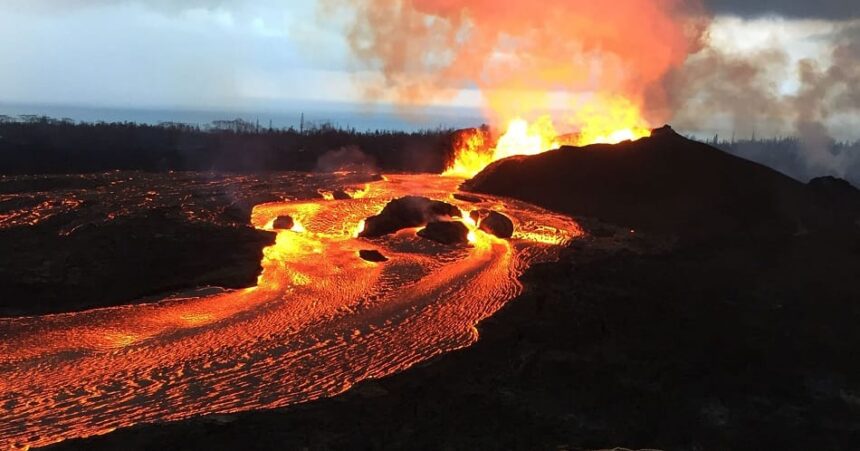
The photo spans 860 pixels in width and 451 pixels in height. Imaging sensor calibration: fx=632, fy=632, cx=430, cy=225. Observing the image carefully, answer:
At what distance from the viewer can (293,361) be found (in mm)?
19359

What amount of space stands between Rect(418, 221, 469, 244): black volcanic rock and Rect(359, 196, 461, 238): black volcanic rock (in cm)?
221

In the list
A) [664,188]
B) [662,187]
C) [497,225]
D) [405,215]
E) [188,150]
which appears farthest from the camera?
[188,150]

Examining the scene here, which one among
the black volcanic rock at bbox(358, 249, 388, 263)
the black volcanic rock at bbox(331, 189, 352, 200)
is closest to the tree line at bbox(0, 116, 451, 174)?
the black volcanic rock at bbox(331, 189, 352, 200)

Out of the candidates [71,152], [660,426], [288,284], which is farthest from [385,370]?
[71,152]

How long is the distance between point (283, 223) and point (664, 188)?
94.5 ft

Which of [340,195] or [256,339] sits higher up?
[340,195]

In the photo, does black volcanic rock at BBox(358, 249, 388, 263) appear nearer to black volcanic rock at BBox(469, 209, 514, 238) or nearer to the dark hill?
black volcanic rock at BBox(469, 209, 514, 238)

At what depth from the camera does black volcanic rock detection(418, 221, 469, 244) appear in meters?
37.3

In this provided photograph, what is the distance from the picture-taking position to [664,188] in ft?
160

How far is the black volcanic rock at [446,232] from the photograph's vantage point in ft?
123

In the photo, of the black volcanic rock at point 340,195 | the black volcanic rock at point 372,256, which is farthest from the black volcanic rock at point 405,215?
the black volcanic rock at point 340,195

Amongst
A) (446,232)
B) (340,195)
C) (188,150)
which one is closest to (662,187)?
(446,232)

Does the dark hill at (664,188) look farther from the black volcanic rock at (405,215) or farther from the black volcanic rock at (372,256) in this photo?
the black volcanic rock at (372,256)

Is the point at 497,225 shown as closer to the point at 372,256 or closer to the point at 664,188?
the point at 372,256
